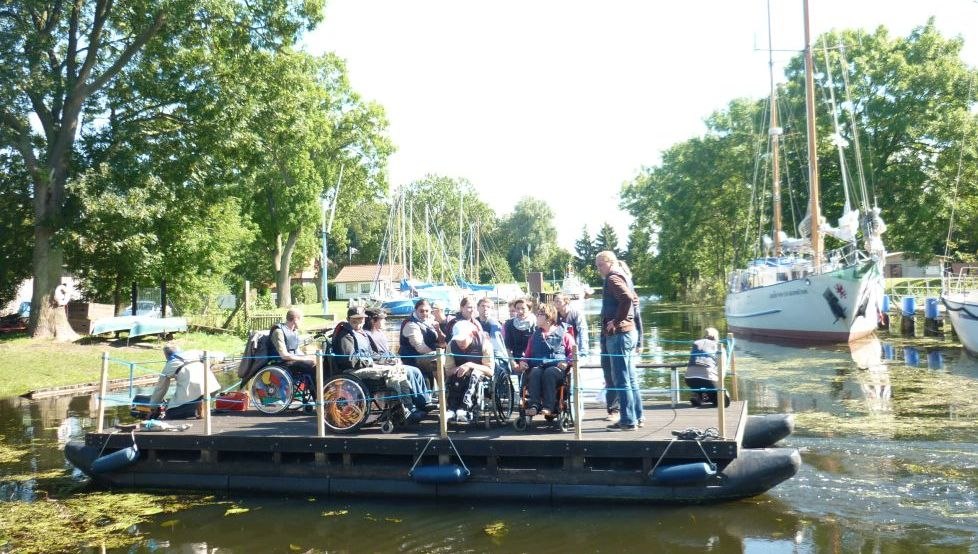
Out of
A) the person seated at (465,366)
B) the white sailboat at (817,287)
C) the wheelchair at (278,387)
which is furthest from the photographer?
the white sailboat at (817,287)

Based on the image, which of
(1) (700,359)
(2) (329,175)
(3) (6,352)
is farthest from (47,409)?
(2) (329,175)

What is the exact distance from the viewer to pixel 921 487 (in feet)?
30.8

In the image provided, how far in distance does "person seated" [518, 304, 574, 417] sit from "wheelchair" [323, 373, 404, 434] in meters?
1.73

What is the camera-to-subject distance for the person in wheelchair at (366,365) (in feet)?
33.4

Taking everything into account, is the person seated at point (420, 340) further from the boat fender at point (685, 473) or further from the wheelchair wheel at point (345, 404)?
the boat fender at point (685, 473)

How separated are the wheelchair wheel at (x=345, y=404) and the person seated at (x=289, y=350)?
1.32m

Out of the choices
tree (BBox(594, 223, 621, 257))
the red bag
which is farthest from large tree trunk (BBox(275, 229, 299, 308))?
tree (BBox(594, 223, 621, 257))

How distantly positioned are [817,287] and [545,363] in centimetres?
2452

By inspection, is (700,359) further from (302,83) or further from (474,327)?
(302,83)

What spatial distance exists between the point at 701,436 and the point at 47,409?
15.4 metres

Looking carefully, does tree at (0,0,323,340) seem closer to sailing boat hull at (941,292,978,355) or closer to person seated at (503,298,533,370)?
person seated at (503,298,533,370)

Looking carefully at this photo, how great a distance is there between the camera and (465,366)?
10094 millimetres

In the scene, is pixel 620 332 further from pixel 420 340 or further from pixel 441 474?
pixel 420 340

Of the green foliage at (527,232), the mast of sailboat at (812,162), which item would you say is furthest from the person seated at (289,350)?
the green foliage at (527,232)
